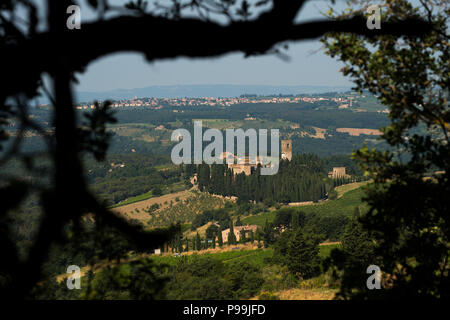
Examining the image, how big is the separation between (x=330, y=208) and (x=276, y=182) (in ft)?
63.2

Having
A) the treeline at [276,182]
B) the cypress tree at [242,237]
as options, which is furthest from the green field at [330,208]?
the cypress tree at [242,237]

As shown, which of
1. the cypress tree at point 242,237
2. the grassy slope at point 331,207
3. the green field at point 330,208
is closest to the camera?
the cypress tree at point 242,237

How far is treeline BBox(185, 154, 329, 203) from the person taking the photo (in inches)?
3435

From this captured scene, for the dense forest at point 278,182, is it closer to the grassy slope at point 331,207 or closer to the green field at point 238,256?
the grassy slope at point 331,207

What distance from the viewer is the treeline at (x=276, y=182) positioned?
87.2 m

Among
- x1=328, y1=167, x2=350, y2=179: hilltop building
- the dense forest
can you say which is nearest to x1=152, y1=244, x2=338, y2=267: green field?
the dense forest

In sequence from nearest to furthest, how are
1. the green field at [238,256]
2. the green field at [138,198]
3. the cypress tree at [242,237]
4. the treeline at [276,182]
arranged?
the green field at [238,256] < the cypress tree at [242,237] < the treeline at [276,182] < the green field at [138,198]

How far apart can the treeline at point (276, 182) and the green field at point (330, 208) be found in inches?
231

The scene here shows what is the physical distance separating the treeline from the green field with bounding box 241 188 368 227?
5.88 meters

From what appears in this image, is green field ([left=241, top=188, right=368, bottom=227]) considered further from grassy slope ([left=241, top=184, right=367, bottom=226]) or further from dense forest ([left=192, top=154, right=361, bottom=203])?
dense forest ([left=192, top=154, right=361, bottom=203])
